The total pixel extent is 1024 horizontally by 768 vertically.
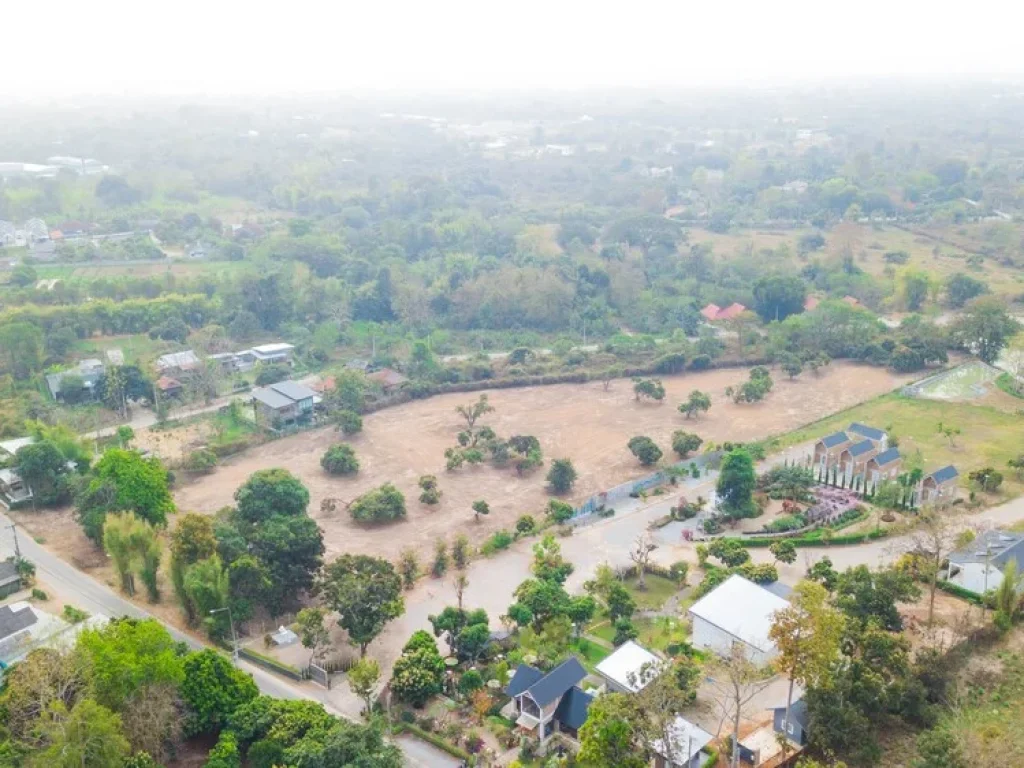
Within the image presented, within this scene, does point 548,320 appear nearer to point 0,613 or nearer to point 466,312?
point 466,312

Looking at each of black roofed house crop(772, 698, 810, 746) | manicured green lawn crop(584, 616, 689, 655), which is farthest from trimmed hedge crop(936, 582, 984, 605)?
black roofed house crop(772, 698, 810, 746)

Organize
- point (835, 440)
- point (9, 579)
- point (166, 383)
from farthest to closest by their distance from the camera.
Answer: point (166, 383), point (835, 440), point (9, 579)

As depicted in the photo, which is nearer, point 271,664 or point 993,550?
point 271,664

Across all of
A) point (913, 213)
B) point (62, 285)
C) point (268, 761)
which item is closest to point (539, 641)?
point (268, 761)

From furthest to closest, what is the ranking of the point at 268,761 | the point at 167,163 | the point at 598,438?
the point at 167,163 → the point at 598,438 → the point at 268,761

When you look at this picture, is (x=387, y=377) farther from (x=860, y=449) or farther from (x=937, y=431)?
(x=937, y=431)

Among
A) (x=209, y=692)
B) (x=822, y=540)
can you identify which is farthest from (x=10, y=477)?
(x=822, y=540)

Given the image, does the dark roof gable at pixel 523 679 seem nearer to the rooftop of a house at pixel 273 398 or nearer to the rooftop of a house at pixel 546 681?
the rooftop of a house at pixel 546 681
